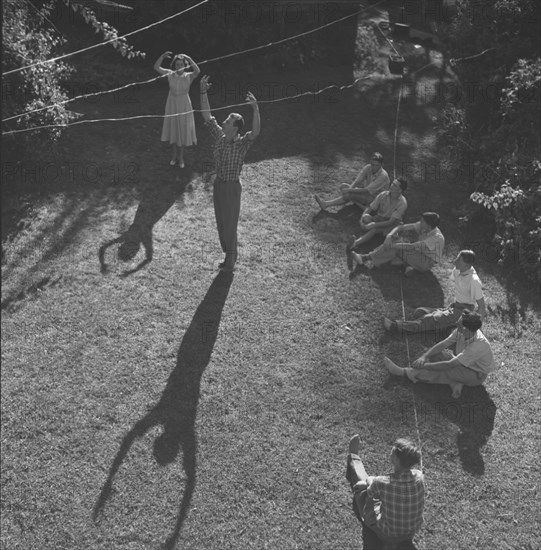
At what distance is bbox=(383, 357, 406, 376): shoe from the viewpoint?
6934mm

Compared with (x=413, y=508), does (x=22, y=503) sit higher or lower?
lower

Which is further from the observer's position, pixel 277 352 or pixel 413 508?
pixel 277 352

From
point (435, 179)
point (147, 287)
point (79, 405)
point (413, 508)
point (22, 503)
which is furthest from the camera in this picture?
point (435, 179)

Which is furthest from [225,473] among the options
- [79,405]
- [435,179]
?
[435,179]

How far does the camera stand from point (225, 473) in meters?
5.88

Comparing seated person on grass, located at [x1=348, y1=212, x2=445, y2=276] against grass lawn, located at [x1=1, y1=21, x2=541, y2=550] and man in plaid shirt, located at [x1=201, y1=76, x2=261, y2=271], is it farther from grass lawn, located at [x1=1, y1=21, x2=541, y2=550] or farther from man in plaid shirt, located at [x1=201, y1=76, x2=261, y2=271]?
man in plaid shirt, located at [x1=201, y1=76, x2=261, y2=271]

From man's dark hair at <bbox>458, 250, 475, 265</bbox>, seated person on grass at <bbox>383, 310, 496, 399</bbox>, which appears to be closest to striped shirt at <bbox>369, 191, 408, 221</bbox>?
man's dark hair at <bbox>458, 250, 475, 265</bbox>

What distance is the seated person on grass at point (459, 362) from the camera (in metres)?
6.46

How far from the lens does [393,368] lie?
6965mm

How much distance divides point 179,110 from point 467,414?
6.13 m

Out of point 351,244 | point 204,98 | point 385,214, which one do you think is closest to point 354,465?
point 351,244

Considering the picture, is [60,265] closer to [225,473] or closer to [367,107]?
[225,473]

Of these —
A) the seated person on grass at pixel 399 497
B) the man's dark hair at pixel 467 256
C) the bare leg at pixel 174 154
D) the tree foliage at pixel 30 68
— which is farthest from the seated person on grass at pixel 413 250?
the tree foliage at pixel 30 68

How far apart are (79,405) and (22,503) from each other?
1102mm
